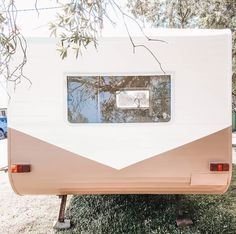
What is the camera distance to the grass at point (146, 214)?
5203mm

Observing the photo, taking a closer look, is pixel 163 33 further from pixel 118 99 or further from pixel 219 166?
pixel 219 166

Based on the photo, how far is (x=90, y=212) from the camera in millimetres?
5945

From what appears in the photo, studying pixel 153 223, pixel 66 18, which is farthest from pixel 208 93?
pixel 66 18

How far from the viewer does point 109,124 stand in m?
4.61

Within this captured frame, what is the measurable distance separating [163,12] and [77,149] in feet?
38.8

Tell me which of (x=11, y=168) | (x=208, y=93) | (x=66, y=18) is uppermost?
(x=66, y=18)

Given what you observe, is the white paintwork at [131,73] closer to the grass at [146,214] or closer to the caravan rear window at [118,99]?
the caravan rear window at [118,99]

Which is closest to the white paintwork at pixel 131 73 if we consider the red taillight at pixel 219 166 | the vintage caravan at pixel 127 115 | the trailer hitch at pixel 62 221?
the vintage caravan at pixel 127 115

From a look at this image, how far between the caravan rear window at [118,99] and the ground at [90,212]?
153 cm

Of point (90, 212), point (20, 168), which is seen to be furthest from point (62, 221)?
point (20, 168)

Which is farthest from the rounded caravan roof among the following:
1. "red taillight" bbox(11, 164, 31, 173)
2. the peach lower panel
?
"red taillight" bbox(11, 164, 31, 173)

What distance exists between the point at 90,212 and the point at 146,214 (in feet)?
2.69

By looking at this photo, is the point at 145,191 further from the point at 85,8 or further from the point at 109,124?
the point at 85,8

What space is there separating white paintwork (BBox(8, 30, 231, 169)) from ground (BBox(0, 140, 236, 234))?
1264mm
